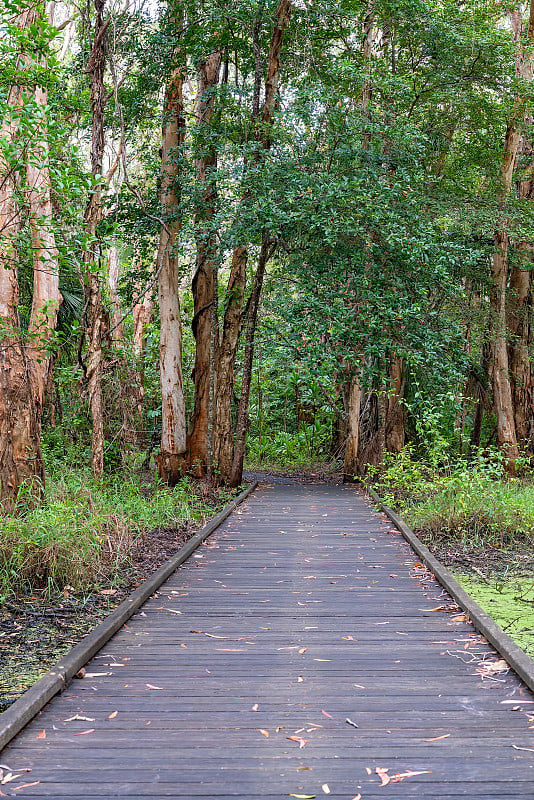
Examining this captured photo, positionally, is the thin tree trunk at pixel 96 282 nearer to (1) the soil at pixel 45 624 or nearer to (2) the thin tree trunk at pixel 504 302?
(1) the soil at pixel 45 624

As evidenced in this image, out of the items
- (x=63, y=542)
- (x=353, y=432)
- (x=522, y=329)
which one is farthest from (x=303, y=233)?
(x=63, y=542)

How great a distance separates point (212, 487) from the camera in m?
13.1

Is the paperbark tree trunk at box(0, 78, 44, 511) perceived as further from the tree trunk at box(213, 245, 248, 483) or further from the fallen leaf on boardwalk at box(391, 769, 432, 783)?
the tree trunk at box(213, 245, 248, 483)

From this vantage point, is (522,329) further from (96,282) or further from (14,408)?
(14,408)

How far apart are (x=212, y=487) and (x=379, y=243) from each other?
5042 millimetres

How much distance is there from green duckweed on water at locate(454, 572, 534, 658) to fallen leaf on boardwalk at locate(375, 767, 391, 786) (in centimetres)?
189

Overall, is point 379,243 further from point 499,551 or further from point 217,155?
point 499,551

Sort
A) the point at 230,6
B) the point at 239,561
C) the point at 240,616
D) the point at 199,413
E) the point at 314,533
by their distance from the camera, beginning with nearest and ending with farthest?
the point at 240,616 → the point at 239,561 → the point at 314,533 → the point at 230,6 → the point at 199,413

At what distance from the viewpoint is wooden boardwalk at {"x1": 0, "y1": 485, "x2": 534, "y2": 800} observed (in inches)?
116

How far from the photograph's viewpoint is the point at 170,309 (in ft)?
43.4

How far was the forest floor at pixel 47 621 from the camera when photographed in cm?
425

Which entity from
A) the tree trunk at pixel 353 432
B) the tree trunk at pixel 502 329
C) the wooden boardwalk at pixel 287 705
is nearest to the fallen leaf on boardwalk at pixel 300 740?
the wooden boardwalk at pixel 287 705

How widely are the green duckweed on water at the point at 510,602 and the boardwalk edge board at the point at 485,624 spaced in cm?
17

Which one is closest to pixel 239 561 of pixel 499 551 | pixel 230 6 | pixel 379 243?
pixel 499 551
